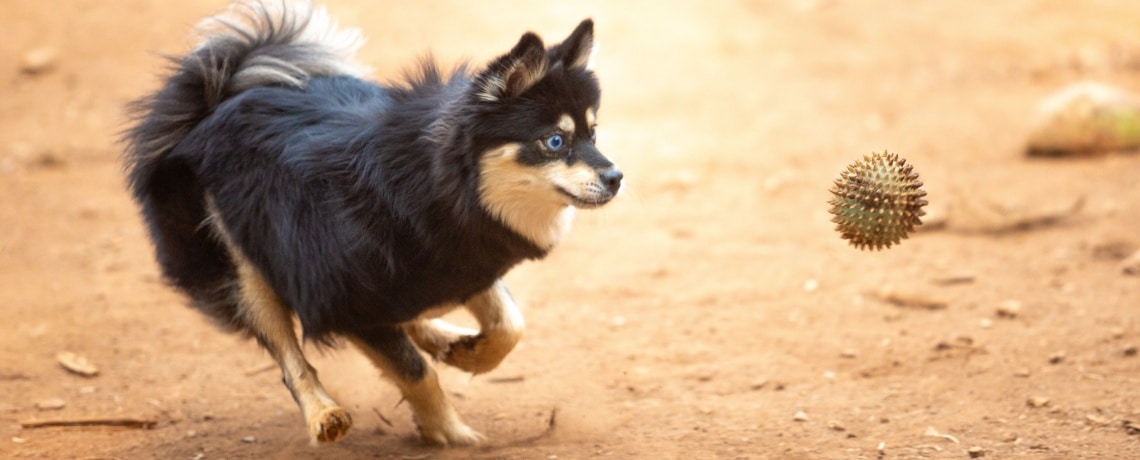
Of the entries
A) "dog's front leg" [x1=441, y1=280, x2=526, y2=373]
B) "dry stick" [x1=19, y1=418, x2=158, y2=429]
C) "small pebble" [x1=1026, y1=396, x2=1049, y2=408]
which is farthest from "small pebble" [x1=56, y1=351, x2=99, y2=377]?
"small pebble" [x1=1026, y1=396, x2=1049, y2=408]

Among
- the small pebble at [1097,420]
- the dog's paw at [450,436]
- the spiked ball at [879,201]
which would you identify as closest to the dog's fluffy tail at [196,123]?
the dog's paw at [450,436]

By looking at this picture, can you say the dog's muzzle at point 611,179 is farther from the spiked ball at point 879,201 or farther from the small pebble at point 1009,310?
the small pebble at point 1009,310

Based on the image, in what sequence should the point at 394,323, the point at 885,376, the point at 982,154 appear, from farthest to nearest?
the point at 982,154 → the point at 885,376 → the point at 394,323

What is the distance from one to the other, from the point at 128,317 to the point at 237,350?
775 millimetres

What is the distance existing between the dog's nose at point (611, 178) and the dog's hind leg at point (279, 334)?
143 centimetres

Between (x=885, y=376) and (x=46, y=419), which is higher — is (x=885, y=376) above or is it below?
above

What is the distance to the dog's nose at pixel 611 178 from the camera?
4234 mm

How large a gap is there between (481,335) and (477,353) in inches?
3.7

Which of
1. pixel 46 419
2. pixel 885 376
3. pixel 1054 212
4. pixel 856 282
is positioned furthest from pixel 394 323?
pixel 1054 212

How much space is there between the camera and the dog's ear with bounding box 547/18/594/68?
14.4 feet

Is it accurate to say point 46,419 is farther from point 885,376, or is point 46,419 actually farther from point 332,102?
point 885,376

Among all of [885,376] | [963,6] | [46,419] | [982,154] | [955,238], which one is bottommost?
[46,419]

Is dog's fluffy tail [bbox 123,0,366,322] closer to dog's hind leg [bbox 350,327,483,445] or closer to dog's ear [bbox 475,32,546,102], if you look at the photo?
dog's hind leg [bbox 350,327,483,445]

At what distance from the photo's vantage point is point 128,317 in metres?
6.44
